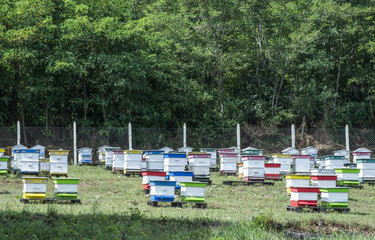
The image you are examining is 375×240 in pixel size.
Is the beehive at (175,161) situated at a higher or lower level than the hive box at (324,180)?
higher

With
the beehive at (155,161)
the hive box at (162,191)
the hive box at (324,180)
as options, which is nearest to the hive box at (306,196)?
the hive box at (324,180)

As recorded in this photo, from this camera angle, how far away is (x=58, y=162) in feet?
56.6

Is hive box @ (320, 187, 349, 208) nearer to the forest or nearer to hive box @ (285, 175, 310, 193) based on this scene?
hive box @ (285, 175, 310, 193)

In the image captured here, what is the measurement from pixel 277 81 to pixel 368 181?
51.1 feet

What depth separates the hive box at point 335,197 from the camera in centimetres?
1192

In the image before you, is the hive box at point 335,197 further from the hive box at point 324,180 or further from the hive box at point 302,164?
the hive box at point 302,164

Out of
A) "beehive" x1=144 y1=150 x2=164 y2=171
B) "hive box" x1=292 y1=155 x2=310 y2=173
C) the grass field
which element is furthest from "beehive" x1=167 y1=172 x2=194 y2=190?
"hive box" x1=292 y1=155 x2=310 y2=173

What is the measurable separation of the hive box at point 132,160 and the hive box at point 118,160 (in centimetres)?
78

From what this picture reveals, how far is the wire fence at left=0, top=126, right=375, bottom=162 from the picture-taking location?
24484 millimetres

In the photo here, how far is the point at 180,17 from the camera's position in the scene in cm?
3125

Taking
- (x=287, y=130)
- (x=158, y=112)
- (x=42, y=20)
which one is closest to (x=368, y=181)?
(x=287, y=130)

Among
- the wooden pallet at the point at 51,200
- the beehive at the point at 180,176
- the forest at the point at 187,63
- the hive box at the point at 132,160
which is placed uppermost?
the forest at the point at 187,63

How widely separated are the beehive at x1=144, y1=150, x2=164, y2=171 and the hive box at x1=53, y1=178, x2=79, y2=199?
18.2 feet

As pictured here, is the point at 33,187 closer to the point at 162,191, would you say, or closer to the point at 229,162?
the point at 162,191
